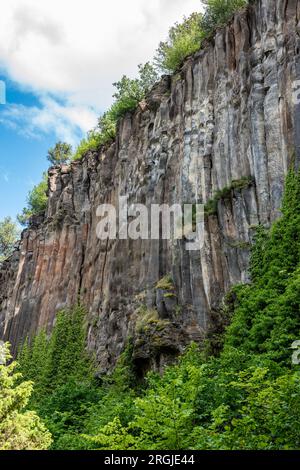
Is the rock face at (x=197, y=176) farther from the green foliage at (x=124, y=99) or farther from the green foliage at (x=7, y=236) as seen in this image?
the green foliage at (x=7, y=236)

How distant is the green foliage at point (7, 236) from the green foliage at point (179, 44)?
45574 mm

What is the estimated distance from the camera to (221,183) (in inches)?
1062

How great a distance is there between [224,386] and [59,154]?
197ft

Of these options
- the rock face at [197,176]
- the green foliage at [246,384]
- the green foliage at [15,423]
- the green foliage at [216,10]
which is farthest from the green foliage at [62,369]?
the green foliage at [216,10]

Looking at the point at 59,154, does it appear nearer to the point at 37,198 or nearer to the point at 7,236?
the point at 37,198

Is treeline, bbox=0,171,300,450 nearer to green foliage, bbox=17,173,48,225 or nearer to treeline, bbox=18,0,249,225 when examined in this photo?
treeline, bbox=18,0,249,225

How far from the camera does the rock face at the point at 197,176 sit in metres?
23.9

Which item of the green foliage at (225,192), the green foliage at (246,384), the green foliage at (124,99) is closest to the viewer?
the green foliage at (246,384)

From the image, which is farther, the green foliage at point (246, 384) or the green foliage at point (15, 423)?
the green foliage at point (15, 423)

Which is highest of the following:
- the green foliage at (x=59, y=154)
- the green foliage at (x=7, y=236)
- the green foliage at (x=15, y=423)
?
the green foliage at (x=59, y=154)

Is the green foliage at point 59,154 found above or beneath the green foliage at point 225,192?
above

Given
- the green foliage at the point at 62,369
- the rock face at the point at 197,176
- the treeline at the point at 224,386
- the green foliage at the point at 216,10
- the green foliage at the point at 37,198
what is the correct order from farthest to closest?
1. the green foliage at the point at 37,198
2. the green foliage at the point at 216,10
3. the rock face at the point at 197,176
4. the green foliage at the point at 62,369
5. the treeline at the point at 224,386

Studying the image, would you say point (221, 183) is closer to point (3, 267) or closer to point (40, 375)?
point (40, 375)

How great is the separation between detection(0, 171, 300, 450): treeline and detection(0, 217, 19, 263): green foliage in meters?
46.7
